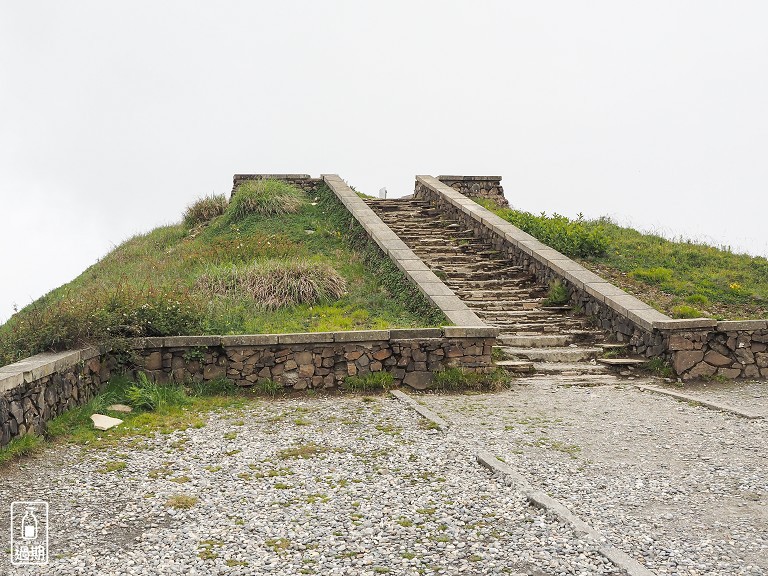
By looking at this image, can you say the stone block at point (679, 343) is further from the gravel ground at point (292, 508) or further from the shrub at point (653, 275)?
the gravel ground at point (292, 508)

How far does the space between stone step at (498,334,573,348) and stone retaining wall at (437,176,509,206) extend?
31.0 ft

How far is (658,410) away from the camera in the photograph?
7445 mm

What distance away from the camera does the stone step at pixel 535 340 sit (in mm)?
9711

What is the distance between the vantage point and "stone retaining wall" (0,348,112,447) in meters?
5.92

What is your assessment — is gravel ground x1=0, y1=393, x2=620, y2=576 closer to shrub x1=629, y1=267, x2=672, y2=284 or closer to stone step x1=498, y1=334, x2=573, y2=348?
stone step x1=498, y1=334, x2=573, y2=348

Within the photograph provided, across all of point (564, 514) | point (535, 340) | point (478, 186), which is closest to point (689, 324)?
point (535, 340)

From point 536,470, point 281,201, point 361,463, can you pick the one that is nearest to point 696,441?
point 536,470

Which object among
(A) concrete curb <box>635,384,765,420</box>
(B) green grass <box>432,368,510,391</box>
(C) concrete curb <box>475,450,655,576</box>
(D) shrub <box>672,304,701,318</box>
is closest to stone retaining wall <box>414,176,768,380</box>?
(D) shrub <box>672,304,701,318</box>

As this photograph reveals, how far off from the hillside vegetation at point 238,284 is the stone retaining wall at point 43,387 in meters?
0.31

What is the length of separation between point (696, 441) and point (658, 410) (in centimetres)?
113

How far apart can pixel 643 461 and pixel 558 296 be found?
5.41m

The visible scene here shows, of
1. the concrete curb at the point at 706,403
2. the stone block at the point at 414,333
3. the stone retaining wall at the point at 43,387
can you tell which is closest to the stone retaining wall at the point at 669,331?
the concrete curb at the point at 706,403

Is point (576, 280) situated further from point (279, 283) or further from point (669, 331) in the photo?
point (279, 283)

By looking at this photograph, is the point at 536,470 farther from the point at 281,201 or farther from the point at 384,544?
the point at 281,201
